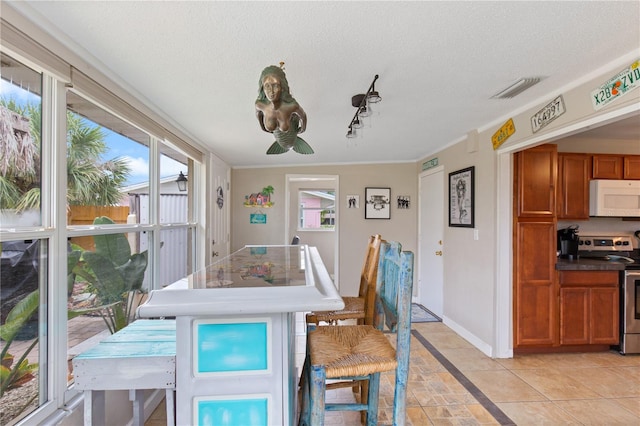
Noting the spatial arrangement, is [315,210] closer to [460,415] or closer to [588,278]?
[588,278]

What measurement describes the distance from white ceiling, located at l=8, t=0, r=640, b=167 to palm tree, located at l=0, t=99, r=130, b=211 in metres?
0.38

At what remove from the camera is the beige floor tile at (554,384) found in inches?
93.4

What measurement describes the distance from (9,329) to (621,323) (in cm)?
461

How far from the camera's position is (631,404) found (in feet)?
7.43

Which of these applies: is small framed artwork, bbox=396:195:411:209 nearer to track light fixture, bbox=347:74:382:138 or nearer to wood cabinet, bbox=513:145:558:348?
wood cabinet, bbox=513:145:558:348

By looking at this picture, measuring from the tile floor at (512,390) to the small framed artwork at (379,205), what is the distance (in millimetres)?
2205

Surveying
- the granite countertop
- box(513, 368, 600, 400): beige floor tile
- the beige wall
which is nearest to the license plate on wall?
the granite countertop

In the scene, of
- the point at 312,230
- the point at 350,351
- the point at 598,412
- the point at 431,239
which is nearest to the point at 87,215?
the point at 350,351

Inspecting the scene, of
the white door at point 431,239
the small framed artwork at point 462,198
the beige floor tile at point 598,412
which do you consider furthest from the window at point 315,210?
the beige floor tile at point 598,412

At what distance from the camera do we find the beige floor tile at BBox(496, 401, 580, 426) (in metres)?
2.05

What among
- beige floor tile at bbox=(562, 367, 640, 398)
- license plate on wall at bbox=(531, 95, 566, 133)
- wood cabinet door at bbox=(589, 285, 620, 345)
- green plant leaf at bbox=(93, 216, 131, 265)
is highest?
license plate on wall at bbox=(531, 95, 566, 133)

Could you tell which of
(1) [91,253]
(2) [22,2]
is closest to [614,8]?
(2) [22,2]

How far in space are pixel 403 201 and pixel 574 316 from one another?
253cm

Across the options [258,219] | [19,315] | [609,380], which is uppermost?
[258,219]
